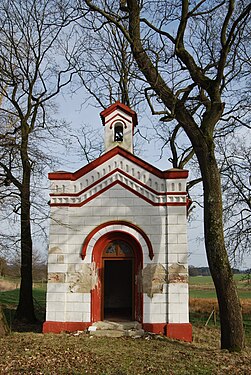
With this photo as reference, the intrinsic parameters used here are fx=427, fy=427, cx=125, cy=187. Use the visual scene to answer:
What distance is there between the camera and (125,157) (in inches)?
541

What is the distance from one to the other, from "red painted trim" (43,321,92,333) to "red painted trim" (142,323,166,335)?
Result: 5.44ft

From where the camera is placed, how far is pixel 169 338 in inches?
475

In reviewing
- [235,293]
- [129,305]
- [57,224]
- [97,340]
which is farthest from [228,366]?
[129,305]

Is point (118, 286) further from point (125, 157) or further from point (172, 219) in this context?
point (125, 157)

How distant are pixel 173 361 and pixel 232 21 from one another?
8434 mm

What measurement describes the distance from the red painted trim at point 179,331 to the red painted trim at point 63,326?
7.70 ft

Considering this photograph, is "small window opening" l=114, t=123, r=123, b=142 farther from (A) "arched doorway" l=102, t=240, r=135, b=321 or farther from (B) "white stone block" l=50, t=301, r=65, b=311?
(B) "white stone block" l=50, t=301, r=65, b=311

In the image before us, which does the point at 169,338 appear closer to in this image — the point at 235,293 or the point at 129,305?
the point at 235,293

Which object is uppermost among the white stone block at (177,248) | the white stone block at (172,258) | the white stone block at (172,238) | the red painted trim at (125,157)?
the red painted trim at (125,157)

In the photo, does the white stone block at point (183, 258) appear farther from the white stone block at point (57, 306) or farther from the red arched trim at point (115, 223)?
the white stone block at point (57, 306)

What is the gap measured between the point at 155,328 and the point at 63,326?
2.73m

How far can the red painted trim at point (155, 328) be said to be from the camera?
12.4 meters

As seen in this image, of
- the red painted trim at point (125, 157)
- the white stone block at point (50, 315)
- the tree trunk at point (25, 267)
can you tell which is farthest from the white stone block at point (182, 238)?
the tree trunk at point (25, 267)

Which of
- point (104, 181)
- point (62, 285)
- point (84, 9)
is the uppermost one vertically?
point (84, 9)
